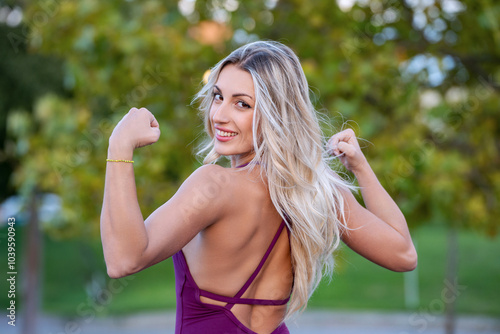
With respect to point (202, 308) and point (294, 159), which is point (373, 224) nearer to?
point (294, 159)

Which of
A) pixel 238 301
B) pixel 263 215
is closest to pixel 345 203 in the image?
pixel 263 215

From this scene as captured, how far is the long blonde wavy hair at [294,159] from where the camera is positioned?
175cm

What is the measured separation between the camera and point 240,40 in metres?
5.09

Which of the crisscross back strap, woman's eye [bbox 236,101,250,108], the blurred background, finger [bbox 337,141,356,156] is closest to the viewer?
the crisscross back strap

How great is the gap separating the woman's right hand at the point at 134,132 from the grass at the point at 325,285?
31.0ft

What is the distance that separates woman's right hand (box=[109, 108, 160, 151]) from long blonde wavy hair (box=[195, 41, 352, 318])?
1.05 feet

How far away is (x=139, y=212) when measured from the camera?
1.43 m

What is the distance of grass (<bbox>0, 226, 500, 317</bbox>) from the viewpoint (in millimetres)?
12648

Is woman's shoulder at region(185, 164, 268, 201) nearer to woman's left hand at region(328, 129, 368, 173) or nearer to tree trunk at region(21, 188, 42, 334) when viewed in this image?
woman's left hand at region(328, 129, 368, 173)

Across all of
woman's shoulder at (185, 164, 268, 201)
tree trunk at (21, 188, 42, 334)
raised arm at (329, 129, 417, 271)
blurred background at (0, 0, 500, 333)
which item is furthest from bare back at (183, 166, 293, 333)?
tree trunk at (21, 188, 42, 334)

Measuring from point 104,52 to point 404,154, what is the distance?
94.7 inches

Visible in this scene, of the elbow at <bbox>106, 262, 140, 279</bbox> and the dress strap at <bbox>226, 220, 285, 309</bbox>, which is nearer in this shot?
the elbow at <bbox>106, 262, 140, 279</bbox>

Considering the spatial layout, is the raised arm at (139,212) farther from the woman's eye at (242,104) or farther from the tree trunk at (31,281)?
the tree trunk at (31,281)

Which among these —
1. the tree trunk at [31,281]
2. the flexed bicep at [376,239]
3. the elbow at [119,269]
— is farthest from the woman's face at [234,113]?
the tree trunk at [31,281]
